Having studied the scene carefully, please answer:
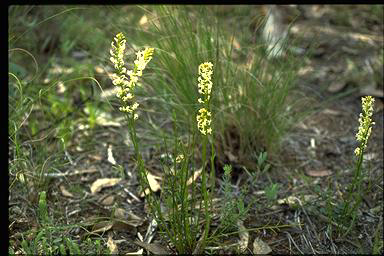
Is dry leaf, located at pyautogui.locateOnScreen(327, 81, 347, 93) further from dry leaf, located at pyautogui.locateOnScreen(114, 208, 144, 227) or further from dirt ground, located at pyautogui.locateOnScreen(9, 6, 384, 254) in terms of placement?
dry leaf, located at pyautogui.locateOnScreen(114, 208, 144, 227)

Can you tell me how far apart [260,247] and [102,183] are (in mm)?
808

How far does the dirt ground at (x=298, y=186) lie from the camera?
1932 millimetres

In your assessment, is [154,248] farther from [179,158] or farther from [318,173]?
[318,173]

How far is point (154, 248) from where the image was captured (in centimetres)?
183

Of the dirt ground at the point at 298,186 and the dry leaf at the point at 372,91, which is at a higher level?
the dry leaf at the point at 372,91

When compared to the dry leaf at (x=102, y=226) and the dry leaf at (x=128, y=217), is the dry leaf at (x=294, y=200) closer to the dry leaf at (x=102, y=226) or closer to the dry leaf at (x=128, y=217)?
the dry leaf at (x=128, y=217)

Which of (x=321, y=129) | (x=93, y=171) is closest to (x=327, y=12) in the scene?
(x=321, y=129)

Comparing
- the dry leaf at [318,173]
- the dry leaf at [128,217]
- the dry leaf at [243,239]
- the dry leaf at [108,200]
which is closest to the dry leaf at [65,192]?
the dry leaf at [108,200]

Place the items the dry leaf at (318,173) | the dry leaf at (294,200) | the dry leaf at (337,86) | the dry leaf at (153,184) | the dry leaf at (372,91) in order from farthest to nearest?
the dry leaf at (337,86) → the dry leaf at (372,91) → the dry leaf at (318,173) → the dry leaf at (153,184) → the dry leaf at (294,200)

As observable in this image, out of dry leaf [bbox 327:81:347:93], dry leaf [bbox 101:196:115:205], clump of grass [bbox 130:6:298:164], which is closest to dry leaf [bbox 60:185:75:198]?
dry leaf [bbox 101:196:115:205]

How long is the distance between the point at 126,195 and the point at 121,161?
0.28m

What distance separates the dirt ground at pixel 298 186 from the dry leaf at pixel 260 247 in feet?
0.06

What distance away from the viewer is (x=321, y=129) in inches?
111
